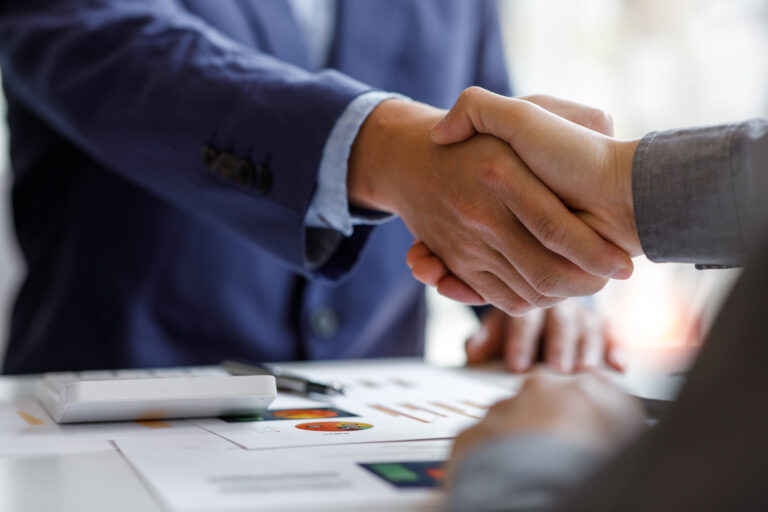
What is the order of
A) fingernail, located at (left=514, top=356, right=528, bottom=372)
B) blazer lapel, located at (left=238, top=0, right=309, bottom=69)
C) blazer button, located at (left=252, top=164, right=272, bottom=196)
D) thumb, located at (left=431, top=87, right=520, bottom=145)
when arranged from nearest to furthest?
thumb, located at (left=431, top=87, right=520, bottom=145) → blazer button, located at (left=252, top=164, right=272, bottom=196) → fingernail, located at (left=514, top=356, right=528, bottom=372) → blazer lapel, located at (left=238, top=0, right=309, bottom=69)

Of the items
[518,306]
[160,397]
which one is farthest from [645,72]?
[160,397]

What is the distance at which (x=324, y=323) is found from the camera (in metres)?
0.92

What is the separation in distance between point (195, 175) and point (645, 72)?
248 centimetres

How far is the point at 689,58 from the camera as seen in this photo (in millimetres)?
2779

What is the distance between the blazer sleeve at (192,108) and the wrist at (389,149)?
3 centimetres

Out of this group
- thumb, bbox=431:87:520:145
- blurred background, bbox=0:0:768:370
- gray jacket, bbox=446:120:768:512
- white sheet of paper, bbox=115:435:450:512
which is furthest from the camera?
blurred background, bbox=0:0:768:370

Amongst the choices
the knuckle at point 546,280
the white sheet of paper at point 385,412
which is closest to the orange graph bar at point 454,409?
the white sheet of paper at point 385,412

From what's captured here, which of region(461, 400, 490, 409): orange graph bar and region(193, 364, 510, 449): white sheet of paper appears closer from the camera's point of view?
region(193, 364, 510, 449): white sheet of paper

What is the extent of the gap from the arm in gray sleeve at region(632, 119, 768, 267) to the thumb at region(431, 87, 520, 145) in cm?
10

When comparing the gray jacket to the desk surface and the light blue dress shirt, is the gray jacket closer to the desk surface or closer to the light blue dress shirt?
the desk surface

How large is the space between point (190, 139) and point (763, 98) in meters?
2.56

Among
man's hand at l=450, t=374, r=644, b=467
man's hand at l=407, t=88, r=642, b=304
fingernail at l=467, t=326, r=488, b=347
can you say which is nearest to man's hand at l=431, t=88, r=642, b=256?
man's hand at l=407, t=88, r=642, b=304

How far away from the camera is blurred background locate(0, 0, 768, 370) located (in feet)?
8.90

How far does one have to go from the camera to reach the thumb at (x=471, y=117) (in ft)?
1.72
